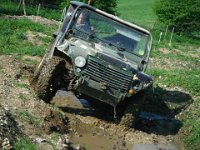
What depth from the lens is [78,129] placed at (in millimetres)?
9664

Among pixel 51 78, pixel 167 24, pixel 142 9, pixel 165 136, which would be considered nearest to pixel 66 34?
pixel 51 78

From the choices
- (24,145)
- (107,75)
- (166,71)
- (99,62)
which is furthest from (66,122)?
(166,71)

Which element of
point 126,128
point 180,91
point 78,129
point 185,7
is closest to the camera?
point 78,129

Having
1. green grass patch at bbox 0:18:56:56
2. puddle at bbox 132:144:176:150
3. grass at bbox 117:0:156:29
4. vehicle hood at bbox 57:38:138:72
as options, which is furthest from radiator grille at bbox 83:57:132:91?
grass at bbox 117:0:156:29

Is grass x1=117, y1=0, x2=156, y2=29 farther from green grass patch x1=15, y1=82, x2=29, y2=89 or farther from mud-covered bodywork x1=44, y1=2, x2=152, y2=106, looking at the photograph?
green grass patch x1=15, y1=82, x2=29, y2=89

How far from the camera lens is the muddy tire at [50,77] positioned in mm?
10016

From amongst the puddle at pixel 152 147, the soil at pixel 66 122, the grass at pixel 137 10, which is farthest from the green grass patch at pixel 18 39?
the grass at pixel 137 10

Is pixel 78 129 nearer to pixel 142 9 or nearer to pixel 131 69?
pixel 131 69

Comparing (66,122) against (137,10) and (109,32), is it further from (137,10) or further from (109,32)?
(137,10)

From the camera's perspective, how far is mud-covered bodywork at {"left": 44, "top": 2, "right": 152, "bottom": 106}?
9.84 metres

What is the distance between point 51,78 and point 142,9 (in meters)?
54.7

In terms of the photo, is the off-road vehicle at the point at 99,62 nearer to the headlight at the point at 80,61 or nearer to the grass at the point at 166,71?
the headlight at the point at 80,61

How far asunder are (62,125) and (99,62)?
137cm

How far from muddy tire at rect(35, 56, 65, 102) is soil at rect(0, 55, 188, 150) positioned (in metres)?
0.21
